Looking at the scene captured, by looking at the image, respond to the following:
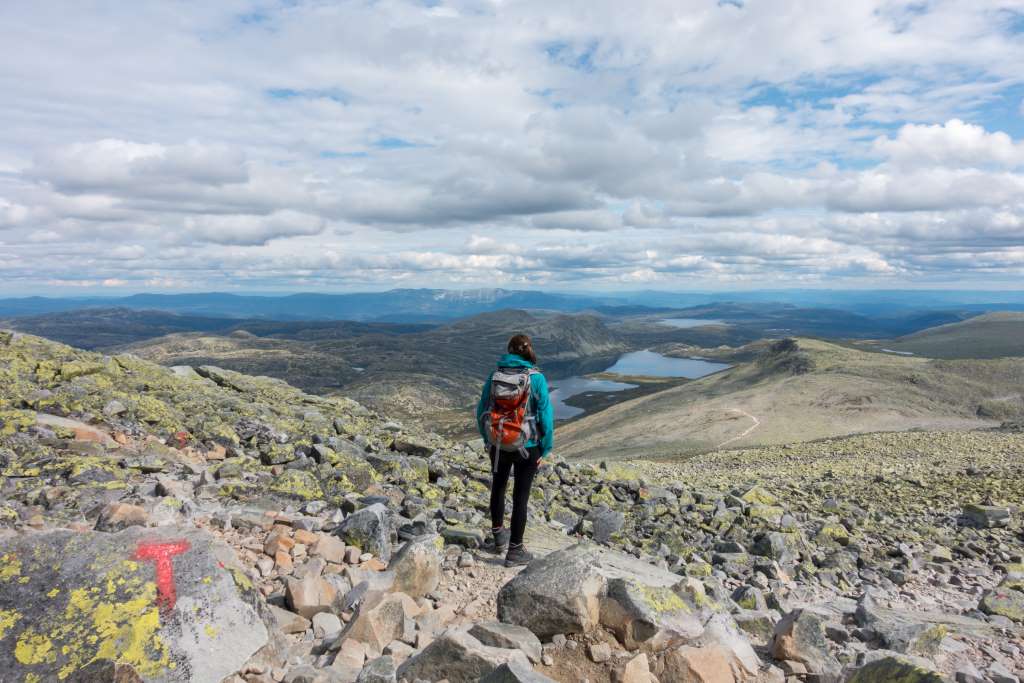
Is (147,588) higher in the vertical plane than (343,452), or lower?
higher

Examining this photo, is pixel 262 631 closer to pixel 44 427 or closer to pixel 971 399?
pixel 44 427

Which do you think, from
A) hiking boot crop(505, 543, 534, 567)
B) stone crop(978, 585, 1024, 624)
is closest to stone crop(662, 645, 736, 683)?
hiking boot crop(505, 543, 534, 567)

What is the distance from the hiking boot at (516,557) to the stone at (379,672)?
185 inches

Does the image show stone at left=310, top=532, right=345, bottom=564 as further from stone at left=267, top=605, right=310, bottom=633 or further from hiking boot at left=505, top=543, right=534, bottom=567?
hiking boot at left=505, top=543, right=534, bottom=567

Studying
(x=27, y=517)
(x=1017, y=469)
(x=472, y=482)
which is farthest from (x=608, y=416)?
(x=27, y=517)

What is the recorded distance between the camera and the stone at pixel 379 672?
572cm

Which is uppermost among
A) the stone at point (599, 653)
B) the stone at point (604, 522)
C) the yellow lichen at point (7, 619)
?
the yellow lichen at point (7, 619)

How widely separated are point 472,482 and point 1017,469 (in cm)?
2682

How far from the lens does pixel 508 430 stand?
10.4 m

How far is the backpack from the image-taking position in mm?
10336

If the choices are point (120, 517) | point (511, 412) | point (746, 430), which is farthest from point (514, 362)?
point (746, 430)

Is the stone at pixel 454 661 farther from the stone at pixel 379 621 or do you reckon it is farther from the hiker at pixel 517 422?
the hiker at pixel 517 422

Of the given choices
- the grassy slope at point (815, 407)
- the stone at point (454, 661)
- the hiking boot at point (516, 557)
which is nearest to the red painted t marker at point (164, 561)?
the stone at point (454, 661)

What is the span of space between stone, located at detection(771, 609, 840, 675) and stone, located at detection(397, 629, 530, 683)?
3828mm
